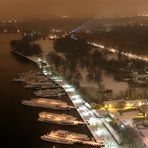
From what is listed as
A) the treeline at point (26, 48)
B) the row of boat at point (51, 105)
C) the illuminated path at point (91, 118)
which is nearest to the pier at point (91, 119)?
the illuminated path at point (91, 118)

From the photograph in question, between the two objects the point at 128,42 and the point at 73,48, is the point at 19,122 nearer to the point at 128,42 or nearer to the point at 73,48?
the point at 73,48

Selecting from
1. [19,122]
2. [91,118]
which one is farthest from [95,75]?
[19,122]

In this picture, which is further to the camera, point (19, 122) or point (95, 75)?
point (95, 75)

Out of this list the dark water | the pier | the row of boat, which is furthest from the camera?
the dark water

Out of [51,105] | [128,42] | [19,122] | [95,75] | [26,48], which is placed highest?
[128,42]

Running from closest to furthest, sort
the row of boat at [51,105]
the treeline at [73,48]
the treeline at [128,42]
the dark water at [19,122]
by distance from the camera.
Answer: the row of boat at [51,105], the dark water at [19,122], the treeline at [73,48], the treeline at [128,42]

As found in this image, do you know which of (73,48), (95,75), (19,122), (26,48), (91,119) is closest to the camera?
(91,119)

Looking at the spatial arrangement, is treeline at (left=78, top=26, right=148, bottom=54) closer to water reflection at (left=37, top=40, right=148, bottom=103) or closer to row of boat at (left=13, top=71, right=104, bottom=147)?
water reflection at (left=37, top=40, right=148, bottom=103)

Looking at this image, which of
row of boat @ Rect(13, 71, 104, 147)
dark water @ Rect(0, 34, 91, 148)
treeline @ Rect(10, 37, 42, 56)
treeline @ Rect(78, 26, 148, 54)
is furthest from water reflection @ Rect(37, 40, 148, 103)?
treeline @ Rect(78, 26, 148, 54)

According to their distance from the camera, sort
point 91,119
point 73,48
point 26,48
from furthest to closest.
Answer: point 26,48, point 73,48, point 91,119

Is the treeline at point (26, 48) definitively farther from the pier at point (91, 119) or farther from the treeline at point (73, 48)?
the pier at point (91, 119)

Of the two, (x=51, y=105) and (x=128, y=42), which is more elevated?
(x=128, y=42)
